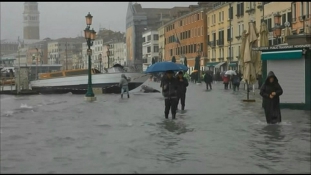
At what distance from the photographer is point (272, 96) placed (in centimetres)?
1402

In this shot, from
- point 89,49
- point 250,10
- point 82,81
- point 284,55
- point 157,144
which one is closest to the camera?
point 157,144

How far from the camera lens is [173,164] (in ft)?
28.2

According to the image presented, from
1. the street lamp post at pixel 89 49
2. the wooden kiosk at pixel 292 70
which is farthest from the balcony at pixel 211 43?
the wooden kiosk at pixel 292 70

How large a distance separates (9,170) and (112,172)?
1659mm

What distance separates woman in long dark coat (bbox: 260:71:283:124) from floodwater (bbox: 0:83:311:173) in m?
0.32

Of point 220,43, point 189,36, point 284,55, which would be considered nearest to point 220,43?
point 220,43

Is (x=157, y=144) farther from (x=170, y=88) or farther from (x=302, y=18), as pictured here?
(x=302, y=18)

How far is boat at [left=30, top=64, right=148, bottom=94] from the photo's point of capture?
127 ft

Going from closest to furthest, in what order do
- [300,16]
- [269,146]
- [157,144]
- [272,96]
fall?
[269,146]
[157,144]
[272,96]
[300,16]

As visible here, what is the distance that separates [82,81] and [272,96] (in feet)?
90.5

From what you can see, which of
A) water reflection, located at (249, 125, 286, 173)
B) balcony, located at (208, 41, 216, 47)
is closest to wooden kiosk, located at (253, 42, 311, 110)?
water reflection, located at (249, 125, 286, 173)

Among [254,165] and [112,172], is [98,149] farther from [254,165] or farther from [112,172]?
[254,165]

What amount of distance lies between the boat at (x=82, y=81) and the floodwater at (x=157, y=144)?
21436 millimetres

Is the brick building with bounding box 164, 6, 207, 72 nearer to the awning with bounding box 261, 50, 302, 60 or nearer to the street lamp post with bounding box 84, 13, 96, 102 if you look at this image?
the street lamp post with bounding box 84, 13, 96, 102
